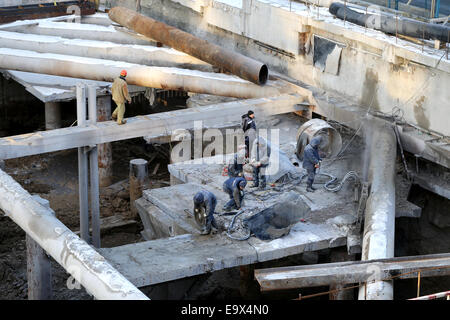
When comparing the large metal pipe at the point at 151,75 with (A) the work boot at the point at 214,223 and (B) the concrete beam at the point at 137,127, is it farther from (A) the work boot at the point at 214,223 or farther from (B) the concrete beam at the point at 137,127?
(A) the work boot at the point at 214,223

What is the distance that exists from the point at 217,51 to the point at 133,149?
224 inches

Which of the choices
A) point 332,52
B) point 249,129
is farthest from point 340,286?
point 332,52

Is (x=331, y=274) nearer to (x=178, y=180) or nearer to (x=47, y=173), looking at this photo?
(x=178, y=180)

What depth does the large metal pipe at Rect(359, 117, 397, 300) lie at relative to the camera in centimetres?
1335

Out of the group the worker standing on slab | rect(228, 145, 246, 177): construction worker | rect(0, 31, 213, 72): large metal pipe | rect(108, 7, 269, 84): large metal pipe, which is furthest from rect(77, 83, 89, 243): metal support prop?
rect(0, 31, 213, 72): large metal pipe

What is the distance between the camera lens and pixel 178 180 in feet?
63.6

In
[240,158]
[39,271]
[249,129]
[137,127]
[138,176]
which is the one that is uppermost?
[249,129]

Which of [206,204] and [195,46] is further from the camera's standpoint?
[195,46]

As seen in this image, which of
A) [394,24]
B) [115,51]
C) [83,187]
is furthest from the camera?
[115,51]

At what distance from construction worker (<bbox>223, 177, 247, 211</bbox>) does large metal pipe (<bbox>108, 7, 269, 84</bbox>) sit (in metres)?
5.84

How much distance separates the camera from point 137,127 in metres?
18.3

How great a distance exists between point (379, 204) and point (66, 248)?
6.69 metres

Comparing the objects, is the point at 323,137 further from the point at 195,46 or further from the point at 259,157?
the point at 195,46
